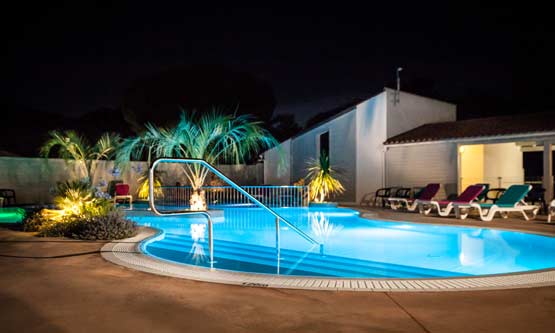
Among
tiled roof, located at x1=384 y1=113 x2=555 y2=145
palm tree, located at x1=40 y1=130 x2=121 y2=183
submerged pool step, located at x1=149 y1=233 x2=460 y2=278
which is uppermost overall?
tiled roof, located at x1=384 y1=113 x2=555 y2=145

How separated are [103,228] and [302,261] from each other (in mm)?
3622

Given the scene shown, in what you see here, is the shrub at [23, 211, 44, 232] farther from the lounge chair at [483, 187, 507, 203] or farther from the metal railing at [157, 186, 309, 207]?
the lounge chair at [483, 187, 507, 203]

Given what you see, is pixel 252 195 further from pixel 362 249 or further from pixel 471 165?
pixel 362 249

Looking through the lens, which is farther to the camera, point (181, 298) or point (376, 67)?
point (376, 67)

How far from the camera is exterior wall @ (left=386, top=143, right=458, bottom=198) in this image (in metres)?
16.8

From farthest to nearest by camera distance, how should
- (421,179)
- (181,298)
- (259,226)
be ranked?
(421,179) < (259,226) < (181,298)

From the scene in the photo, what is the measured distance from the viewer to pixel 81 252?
716cm

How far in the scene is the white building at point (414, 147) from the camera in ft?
55.4

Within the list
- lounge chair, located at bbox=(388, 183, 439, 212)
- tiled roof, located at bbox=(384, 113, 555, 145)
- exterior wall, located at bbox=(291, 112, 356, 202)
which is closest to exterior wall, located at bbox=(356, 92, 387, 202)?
exterior wall, located at bbox=(291, 112, 356, 202)

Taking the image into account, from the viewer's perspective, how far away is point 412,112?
773 inches

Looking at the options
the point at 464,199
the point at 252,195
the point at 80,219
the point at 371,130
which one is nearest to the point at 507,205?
the point at 464,199

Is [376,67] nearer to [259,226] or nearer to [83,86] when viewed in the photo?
[259,226]

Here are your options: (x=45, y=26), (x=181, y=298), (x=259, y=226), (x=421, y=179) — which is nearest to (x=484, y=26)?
(x=421, y=179)

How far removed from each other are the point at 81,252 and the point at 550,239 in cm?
857
